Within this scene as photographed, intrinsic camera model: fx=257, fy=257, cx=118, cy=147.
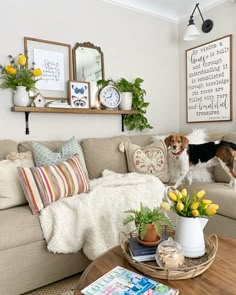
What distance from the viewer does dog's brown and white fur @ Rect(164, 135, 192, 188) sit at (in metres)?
2.44

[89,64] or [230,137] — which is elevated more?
[89,64]

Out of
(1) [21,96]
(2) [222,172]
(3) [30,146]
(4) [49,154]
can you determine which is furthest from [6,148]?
(2) [222,172]

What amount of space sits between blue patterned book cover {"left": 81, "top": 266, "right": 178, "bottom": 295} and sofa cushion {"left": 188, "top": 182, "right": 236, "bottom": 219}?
1.20m

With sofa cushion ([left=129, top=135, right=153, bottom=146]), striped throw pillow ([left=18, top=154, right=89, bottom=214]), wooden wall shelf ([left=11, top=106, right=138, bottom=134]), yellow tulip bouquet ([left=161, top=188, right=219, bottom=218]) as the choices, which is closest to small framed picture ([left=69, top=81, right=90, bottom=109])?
wooden wall shelf ([left=11, top=106, right=138, bottom=134])

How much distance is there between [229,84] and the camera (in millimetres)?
A: 2857

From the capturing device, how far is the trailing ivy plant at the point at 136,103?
2.91 m

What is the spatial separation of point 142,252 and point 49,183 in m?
0.89

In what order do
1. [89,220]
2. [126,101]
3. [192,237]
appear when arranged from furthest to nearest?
[126,101], [89,220], [192,237]

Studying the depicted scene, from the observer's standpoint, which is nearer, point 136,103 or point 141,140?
point 141,140

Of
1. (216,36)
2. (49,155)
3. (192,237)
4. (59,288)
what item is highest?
(216,36)

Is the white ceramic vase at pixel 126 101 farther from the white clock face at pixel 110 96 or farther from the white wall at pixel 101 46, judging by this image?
the white wall at pixel 101 46

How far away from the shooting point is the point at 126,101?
2898 mm

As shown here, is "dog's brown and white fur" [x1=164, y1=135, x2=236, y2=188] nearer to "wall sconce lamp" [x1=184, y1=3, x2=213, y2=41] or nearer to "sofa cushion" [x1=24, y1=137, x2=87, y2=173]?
"sofa cushion" [x1=24, y1=137, x2=87, y2=173]

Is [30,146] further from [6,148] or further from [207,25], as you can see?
[207,25]
